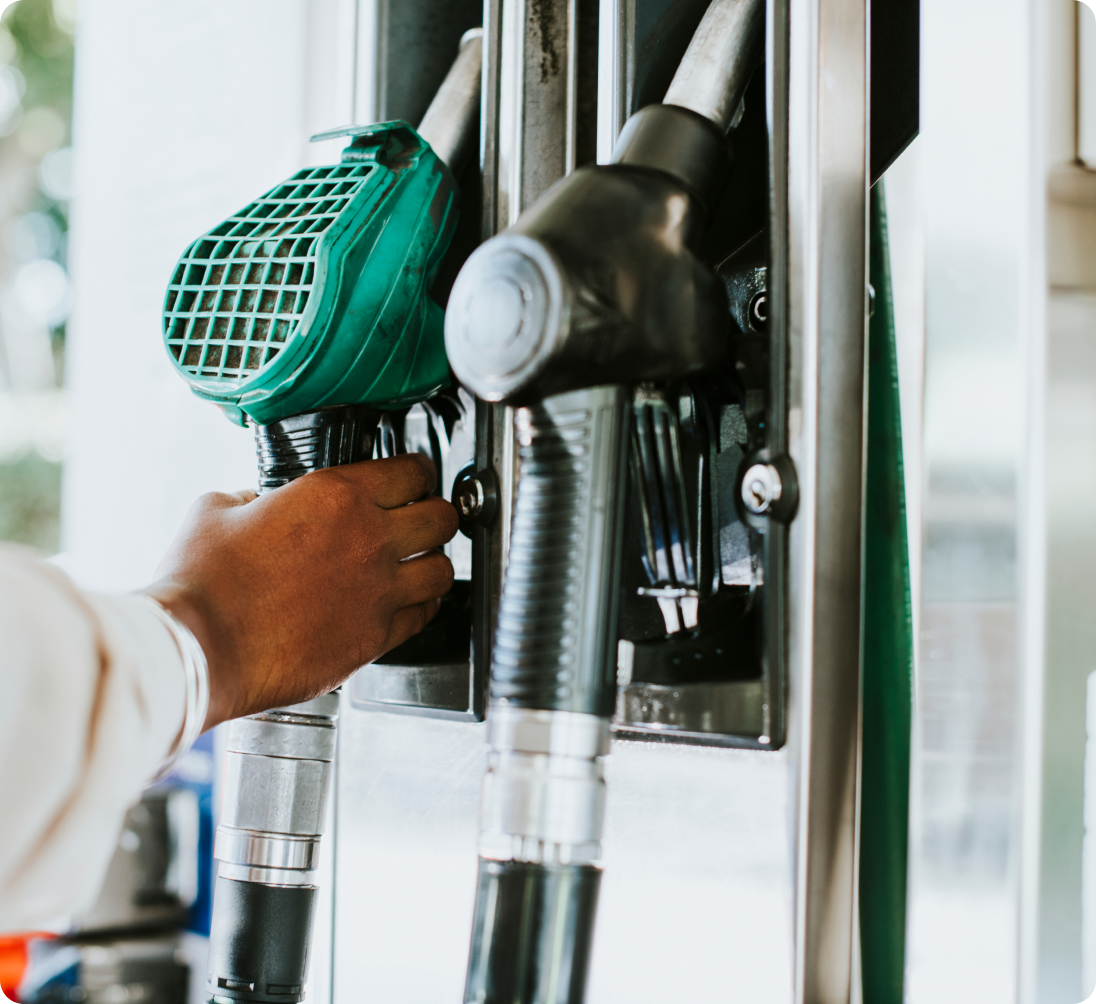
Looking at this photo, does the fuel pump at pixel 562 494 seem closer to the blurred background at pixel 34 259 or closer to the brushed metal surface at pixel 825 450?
the brushed metal surface at pixel 825 450

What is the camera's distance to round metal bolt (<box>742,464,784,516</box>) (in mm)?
434

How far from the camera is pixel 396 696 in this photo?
598 millimetres

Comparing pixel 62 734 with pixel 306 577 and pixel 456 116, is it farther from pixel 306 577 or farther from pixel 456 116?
pixel 456 116

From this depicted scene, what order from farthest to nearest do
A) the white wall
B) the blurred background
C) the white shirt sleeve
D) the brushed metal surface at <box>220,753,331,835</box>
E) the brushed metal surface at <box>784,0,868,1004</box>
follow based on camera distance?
1. the blurred background
2. the white wall
3. the brushed metal surface at <box>220,753,331,835</box>
4. the brushed metal surface at <box>784,0,868,1004</box>
5. the white shirt sleeve

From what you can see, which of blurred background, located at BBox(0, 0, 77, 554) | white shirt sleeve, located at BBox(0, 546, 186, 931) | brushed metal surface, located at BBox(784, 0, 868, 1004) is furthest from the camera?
blurred background, located at BBox(0, 0, 77, 554)

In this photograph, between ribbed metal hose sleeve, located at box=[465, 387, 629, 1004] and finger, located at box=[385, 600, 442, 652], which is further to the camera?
finger, located at box=[385, 600, 442, 652]

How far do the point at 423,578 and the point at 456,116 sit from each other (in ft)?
0.87

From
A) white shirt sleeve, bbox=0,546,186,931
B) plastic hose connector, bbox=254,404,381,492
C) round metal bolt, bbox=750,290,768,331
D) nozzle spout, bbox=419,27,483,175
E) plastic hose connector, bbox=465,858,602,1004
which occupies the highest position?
nozzle spout, bbox=419,27,483,175

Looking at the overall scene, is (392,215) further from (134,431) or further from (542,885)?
(134,431)

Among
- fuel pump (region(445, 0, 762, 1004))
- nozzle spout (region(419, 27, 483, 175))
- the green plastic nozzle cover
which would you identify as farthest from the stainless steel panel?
nozzle spout (region(419, 27, 483, 175))

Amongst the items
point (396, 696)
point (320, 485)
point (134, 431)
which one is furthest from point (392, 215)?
point (134, 431)

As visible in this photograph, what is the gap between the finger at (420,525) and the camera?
0.51m

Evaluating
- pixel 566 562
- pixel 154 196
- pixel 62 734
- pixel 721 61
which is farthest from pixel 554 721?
pixel 154 196

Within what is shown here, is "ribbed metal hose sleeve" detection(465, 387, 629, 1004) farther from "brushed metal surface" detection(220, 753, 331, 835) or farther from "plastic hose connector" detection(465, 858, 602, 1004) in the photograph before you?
"brushed metal surface" detection(220, 753, 331, 835)
